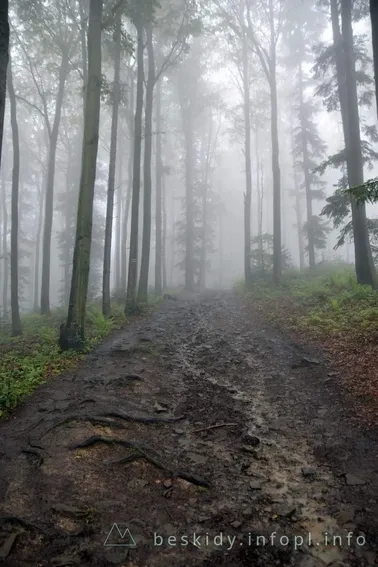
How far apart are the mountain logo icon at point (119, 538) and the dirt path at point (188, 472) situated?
0.01m

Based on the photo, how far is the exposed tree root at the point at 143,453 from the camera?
377 cm

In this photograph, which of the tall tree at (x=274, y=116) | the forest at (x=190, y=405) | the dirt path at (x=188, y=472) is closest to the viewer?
the dirt path at (x=188, y=472)

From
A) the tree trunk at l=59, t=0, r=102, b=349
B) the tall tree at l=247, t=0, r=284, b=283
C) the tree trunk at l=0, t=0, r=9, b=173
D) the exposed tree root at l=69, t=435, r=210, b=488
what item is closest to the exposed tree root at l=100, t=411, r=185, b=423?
the exposed tree root at l=69, t=435, r=210, b=488

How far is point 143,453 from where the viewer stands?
13.6ft

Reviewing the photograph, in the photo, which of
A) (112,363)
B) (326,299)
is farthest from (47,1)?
(326,299)

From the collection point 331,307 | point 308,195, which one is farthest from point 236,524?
point 308,195

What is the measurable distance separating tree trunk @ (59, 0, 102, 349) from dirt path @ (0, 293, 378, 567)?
190cm

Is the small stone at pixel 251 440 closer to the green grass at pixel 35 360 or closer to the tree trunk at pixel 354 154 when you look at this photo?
the green grass at pixel 35 360

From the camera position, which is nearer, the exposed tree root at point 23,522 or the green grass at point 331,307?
the exposed tree root at point 23,522

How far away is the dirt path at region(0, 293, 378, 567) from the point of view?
2.87 metres

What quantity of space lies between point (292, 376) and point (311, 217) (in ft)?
62.6

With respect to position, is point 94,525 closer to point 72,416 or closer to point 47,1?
point 72,416

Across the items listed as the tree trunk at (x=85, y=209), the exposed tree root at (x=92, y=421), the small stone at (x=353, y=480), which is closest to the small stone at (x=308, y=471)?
the small stone at (x=353, y=480)

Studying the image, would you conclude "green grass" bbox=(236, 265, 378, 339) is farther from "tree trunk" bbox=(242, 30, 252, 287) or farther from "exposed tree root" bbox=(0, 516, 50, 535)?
"exposed tree root" bbox=(0, 516, 50, 535)
